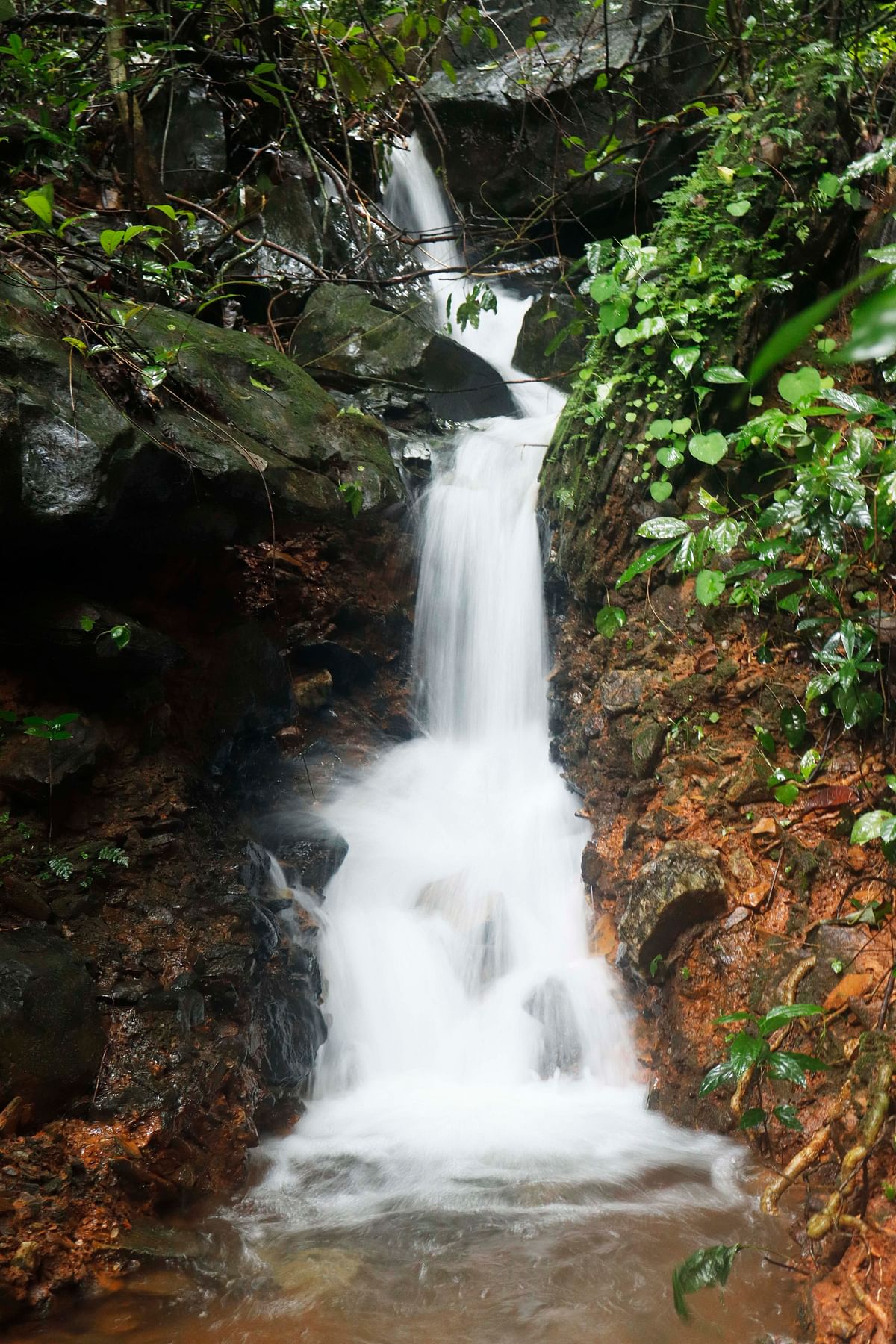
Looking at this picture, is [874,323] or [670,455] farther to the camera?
[670,455]

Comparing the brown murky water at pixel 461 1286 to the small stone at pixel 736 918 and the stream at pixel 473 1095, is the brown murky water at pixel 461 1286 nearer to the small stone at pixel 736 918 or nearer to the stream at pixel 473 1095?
the stream at pixel 473 1095

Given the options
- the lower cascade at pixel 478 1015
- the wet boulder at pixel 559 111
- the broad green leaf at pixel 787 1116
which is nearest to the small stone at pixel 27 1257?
the lower cascade at pixel 478 1015

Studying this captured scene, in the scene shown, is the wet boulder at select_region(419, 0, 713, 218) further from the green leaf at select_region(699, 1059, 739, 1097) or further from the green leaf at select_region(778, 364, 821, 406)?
the green leaf at select_region(699, 1059, 739, 1097)

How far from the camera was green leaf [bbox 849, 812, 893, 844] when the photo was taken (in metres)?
2.82

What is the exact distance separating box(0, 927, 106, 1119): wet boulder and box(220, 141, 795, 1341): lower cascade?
901mm

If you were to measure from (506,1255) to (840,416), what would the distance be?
3898 mm

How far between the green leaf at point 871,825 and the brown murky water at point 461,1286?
4.54 ft

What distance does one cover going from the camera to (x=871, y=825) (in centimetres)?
285

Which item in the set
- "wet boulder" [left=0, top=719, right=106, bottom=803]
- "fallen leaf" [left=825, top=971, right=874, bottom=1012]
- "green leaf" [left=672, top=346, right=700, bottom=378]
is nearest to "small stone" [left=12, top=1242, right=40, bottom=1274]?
"wet boulder" [left=0, top=719, right=106, bottom=803]

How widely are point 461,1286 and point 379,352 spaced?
706 centimetres

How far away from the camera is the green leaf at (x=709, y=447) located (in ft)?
13.7

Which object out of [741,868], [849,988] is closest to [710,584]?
[741,868]

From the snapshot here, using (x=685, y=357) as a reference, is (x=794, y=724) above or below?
below

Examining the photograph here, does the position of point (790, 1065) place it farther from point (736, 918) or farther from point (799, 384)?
point (799, 384)
